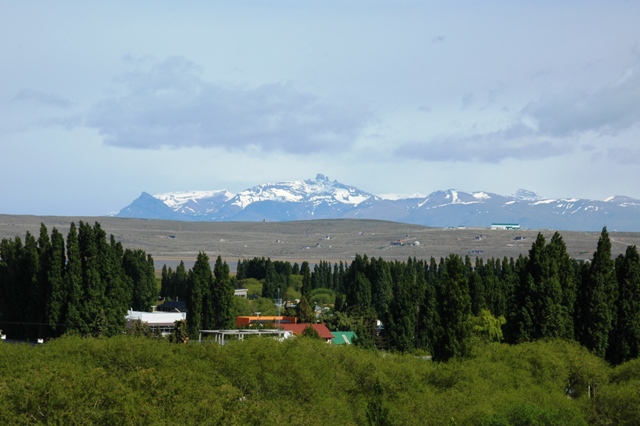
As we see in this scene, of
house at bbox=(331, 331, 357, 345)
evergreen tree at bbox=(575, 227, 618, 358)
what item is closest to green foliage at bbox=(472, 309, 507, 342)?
evergreen tree at bbox=(575, 227, 618, 358)

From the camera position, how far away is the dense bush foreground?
3534cm

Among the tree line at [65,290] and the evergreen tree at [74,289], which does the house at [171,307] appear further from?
the evergreen tree at [74,289]

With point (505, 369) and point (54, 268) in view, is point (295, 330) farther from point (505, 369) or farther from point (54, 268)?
point (505, 369)

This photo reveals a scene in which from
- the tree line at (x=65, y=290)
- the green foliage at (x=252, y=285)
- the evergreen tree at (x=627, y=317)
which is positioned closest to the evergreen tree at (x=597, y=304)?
the evergreen tree at (x=627, y=317)

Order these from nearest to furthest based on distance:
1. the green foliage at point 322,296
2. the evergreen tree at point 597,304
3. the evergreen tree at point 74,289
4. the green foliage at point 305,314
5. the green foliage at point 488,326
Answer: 1. the evergreen tree at point 597,304
2. the evergreen tree at point 74,289
3. the green foliage at point 488,326
4. the green foliage at point 305,314
5. the green foliage at point 322,296

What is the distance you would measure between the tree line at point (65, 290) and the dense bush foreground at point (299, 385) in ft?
54.3

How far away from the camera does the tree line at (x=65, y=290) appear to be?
73938 millimetres

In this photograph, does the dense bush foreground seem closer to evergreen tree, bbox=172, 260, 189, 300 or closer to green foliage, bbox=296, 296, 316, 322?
green foliage, bbox=296, 296, 316, 322

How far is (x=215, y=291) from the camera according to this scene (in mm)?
83750

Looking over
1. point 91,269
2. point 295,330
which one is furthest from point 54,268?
point 295,330

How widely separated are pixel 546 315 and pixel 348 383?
67.2 ft

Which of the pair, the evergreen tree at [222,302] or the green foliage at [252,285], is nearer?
the evergreen tree at [222,302]

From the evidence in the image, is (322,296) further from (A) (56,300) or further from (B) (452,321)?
(B) (452,321)

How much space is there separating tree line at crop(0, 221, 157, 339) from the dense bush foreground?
16537 millimetres
